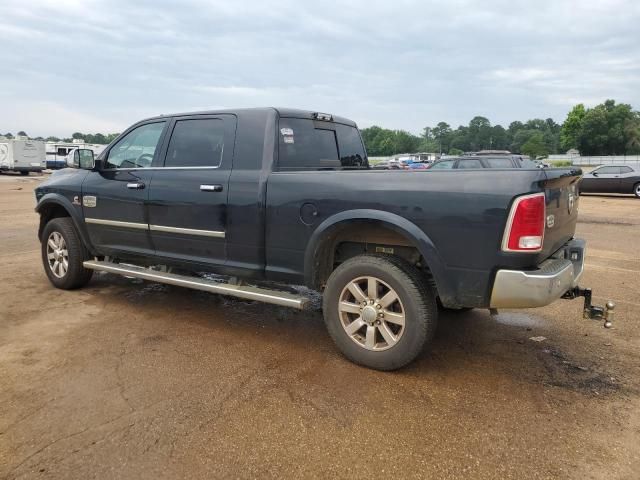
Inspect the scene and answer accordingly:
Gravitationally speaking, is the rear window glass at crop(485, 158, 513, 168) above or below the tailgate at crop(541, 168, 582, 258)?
above

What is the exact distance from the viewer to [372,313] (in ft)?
11.7

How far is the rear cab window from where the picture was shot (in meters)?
4.29

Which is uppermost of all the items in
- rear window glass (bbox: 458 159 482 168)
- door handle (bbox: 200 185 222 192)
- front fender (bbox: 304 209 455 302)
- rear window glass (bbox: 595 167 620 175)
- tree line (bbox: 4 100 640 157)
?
tree line (bbox: 4 100 640 157)

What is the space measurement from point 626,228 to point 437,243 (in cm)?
1019

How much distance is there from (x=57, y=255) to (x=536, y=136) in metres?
107

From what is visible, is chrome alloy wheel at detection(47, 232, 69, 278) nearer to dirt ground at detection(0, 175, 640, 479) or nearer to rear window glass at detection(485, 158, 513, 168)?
dirt ground at detection(0, 175, 640, 479)

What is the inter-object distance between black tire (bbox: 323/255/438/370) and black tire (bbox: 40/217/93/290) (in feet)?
10.7

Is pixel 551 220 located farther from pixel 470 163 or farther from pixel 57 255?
pixel 470 163

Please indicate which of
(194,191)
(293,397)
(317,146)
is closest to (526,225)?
(293,397)

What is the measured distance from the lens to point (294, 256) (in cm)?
395

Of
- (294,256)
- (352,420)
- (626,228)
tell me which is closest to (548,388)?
(352,420)

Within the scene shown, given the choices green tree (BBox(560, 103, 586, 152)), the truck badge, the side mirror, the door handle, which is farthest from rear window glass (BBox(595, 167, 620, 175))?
green tree (BBox(560, 103, 586, 152))

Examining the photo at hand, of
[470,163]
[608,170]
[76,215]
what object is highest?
[470,163]

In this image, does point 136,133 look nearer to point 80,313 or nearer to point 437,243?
point 80,313
